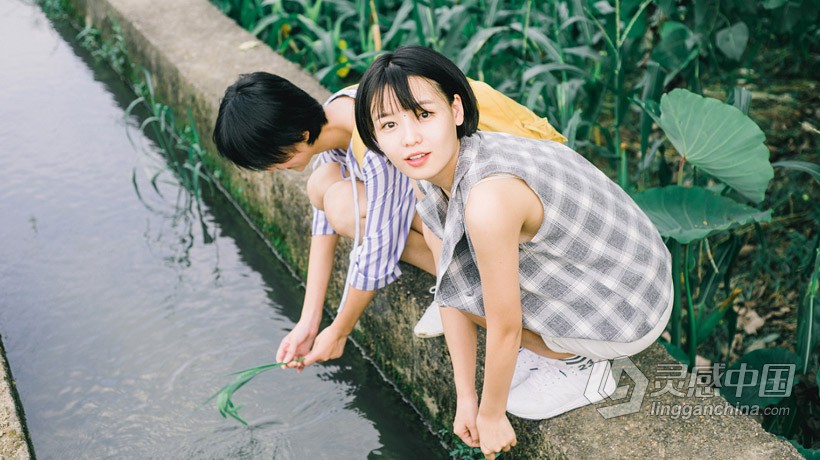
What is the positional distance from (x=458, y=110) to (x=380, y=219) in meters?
0.45

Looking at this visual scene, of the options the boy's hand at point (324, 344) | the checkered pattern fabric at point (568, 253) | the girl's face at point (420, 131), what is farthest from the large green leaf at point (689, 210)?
the boy's hand at point (324, 344)

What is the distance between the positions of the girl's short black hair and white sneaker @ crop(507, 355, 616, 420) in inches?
22.4

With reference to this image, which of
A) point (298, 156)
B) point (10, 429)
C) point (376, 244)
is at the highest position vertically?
point (298, 156)

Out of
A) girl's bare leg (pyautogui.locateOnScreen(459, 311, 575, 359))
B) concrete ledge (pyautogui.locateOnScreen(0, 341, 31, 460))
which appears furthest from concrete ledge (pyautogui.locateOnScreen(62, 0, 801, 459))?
concrete ledge (pyautogui.locateOnScreen(0, 341, 31, 460))

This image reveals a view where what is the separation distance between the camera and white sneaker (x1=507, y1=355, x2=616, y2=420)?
167cm

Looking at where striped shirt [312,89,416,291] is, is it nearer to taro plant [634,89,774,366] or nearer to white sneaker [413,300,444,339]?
white sneaker [413,300,444,339]

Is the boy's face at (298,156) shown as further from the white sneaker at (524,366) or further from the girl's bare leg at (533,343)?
the white sneaker at (524,366)

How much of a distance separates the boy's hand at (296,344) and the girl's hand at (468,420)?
1.49ft

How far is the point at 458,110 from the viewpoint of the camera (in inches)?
58.8

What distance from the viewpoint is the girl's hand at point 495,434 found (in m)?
1.60

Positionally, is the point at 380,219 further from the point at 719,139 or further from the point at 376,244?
the point at 719,139

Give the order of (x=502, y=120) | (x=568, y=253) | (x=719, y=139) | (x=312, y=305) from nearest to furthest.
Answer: (x=568, y=253) → (x=502, y=120) → (x=719, y=139) → (x=312, y=305)

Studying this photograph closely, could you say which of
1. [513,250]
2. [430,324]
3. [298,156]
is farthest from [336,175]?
[513,250]

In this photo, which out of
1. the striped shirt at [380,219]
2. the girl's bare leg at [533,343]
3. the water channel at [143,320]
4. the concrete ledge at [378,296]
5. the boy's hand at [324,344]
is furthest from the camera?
the water channel at [143,320]
